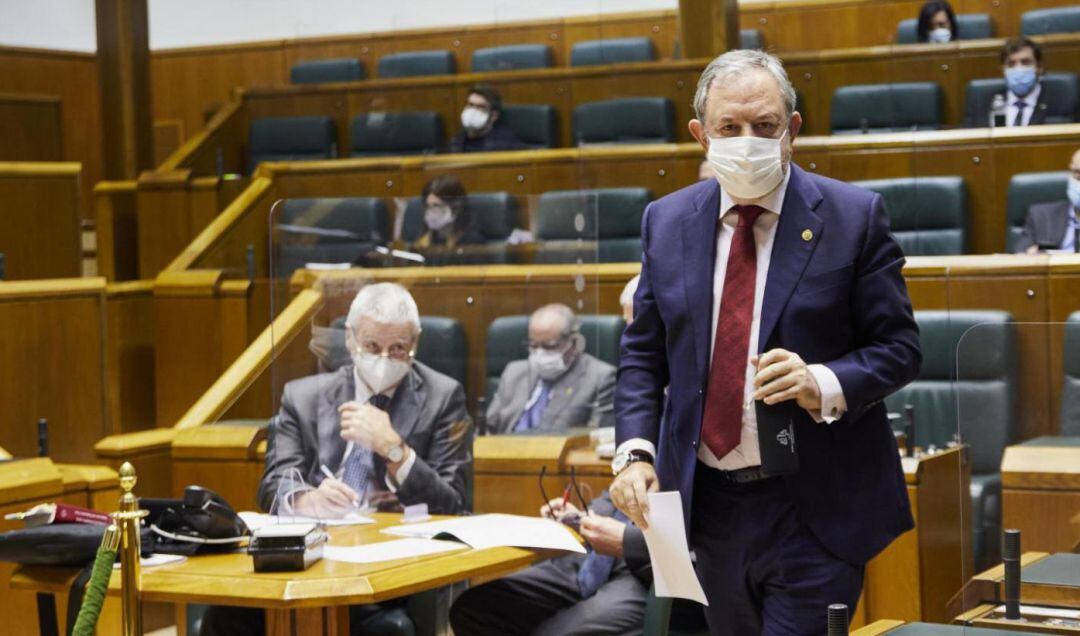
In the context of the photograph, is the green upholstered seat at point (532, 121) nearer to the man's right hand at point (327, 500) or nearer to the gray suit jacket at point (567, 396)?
the gray suit jacket at point (567, 396)

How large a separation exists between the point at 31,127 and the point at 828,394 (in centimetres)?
679

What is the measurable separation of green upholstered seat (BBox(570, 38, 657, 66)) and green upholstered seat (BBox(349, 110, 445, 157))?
0.91 meters

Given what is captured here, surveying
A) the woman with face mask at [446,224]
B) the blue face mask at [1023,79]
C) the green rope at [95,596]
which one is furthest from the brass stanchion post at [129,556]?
the blue face mask at [1023,79]

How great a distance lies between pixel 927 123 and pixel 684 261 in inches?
146

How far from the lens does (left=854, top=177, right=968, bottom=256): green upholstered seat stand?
14.4ft

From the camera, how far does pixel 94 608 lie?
183 cm

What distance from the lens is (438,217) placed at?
3.88 m

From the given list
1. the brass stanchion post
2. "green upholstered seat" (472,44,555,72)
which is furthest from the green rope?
Result: "green upholstered seat" (472,44,555,72)

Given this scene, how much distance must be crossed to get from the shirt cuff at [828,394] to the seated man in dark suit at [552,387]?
1.90 metres

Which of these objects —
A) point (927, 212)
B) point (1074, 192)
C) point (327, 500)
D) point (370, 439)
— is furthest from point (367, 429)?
point (1074, 192)

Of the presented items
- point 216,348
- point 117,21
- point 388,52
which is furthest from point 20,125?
point 216,348

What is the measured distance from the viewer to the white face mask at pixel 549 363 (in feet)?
11.8

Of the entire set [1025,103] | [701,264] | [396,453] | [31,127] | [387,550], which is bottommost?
[387,550]

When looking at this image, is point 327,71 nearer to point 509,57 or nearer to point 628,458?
point 509,57
